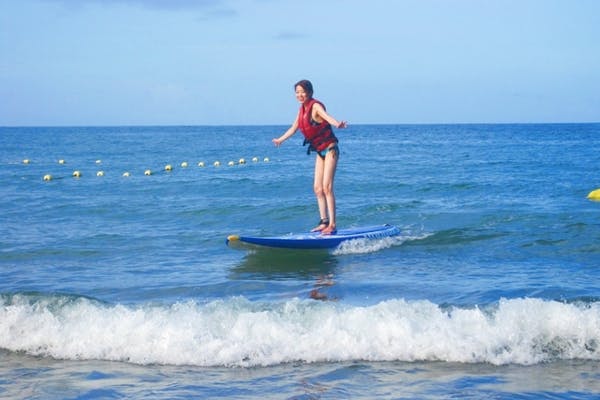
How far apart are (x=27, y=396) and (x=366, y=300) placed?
442cm

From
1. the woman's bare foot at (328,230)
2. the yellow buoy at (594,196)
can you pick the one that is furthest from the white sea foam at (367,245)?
the yellow buoy at (594,196)

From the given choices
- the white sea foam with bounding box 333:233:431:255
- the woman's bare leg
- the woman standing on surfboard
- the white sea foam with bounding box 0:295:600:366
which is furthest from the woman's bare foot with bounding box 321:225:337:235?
the white sea foam with bounding box 0:295:600:366

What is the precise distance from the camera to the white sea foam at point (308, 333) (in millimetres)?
7477

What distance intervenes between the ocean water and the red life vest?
1815mm

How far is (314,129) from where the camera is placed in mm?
11555

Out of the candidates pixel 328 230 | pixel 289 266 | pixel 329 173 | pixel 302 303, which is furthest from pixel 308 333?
pixel 328 230

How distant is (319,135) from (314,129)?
127mm

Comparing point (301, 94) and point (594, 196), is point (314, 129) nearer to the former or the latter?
point (301, 94)

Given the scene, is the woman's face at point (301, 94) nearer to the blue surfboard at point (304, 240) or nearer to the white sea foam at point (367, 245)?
the blue surfboard at point (304, 240)

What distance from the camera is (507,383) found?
6.64 metres

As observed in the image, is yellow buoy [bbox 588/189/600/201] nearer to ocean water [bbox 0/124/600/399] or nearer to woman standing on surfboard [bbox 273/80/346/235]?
ocean water [bbox 0/124/600/399]

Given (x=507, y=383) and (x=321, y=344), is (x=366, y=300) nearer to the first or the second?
(x=321, y=344)

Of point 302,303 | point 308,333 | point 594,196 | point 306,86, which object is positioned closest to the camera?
point 308,333

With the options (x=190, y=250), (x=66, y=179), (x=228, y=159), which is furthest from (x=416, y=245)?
(x=228, y=159)
